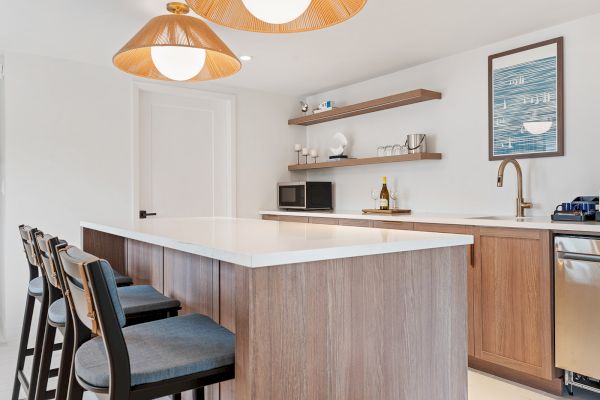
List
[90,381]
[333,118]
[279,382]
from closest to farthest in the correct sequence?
[90,381] → [279,382] → [333,118]

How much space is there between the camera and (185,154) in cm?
444

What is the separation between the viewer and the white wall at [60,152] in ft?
11.6

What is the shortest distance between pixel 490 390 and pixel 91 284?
2360mm

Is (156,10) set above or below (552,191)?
above

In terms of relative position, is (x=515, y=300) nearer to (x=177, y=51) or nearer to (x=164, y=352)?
(x=164, y=352)

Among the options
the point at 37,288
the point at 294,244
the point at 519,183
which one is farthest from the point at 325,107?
the point at 294,244

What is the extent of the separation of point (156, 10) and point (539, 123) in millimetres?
2578

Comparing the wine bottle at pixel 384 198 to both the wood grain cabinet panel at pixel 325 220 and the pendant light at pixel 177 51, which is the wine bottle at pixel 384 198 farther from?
the pendant light at pixel 177 51

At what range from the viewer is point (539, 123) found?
3127mm

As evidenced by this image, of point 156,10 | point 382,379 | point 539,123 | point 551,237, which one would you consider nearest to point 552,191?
point 539,123

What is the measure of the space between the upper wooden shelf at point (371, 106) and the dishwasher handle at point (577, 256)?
166 cm

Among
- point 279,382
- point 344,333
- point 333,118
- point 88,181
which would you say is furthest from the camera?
point 333,118

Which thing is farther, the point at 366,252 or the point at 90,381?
the point at 366,252

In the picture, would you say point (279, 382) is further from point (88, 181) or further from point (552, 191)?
point (88, 181)
